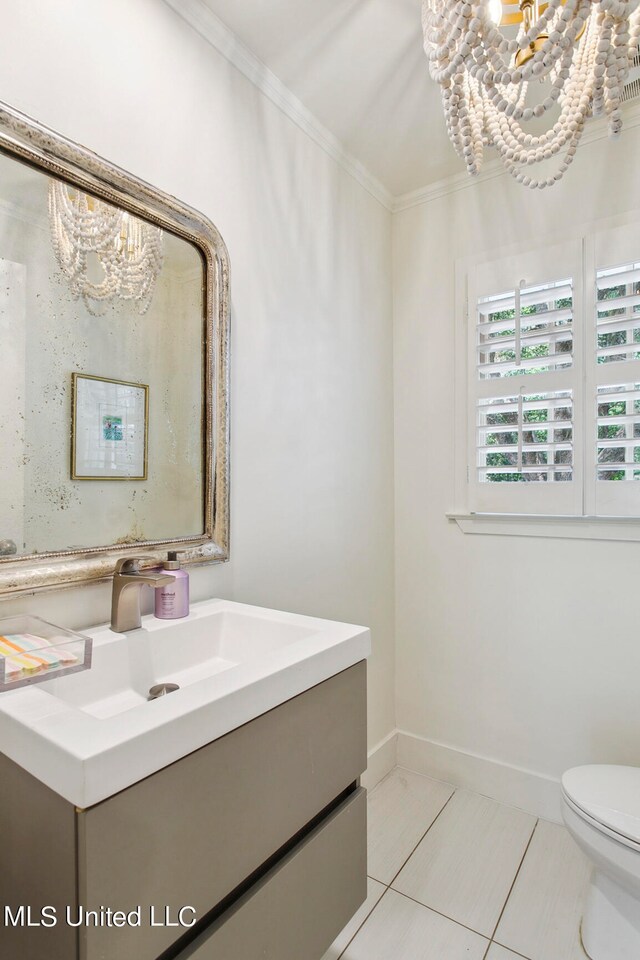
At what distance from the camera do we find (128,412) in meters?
1.15

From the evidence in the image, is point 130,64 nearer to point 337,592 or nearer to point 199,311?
point 199,311

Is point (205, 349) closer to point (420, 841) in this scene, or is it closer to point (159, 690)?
point (159, 690)

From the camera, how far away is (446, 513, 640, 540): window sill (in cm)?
171

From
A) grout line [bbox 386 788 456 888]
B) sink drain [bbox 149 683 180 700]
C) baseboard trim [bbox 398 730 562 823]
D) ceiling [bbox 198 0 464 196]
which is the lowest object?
grout line [bbox 386 788 456 888]

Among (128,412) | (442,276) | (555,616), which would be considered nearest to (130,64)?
(128,412)

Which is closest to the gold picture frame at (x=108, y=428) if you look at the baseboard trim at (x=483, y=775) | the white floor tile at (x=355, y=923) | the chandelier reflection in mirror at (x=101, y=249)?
the chandelier reflection in mirror at (x=101, y=249)

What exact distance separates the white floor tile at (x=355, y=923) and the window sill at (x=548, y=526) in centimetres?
119

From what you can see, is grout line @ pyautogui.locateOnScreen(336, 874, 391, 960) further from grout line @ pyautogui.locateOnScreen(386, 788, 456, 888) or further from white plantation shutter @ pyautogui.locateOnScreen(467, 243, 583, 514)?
white plantation shutter @ pyautogui.locateOnScreen(467, 243, 583, 514)

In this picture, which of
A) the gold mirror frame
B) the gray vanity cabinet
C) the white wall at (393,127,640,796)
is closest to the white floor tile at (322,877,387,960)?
the gray vanity cabinet

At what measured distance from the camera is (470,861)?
162cm

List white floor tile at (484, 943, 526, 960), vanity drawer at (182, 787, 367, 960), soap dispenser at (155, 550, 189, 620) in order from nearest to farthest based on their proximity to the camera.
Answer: vanity drawer at (182, 787, 367, 960) → soap dispenser at (155, 550, 189, 620) → white floor tile at (484, 943, 526, 960)

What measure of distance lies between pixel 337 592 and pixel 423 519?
1.73ft

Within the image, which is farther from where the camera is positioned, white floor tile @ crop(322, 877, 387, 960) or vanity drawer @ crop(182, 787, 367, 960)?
white floor tile @ crop(322, 877, 387, 960)

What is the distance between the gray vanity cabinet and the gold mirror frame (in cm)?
41
